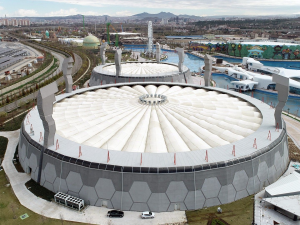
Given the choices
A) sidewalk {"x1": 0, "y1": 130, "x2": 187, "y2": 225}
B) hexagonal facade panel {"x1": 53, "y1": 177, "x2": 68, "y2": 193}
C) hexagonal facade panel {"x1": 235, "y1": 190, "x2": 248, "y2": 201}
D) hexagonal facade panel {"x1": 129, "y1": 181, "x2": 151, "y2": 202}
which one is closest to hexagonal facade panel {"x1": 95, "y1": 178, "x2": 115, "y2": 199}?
sidewalk {"x1": 0, "y1": 130, "x2": 187, "y2": 225}

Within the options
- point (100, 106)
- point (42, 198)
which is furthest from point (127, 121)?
point (42, 198)

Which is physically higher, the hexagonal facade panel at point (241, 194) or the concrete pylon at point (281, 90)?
the concrete pylon at point (281, 90)

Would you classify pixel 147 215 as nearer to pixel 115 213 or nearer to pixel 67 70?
pixel 115 213

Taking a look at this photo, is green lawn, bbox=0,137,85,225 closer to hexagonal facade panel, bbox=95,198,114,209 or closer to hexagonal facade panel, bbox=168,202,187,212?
hexagonal facade panel, bbox=95,198,114,209

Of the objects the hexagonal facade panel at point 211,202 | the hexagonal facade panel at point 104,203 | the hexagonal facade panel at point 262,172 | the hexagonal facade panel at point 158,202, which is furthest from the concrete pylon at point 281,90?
the hexagonal facade panel at point 104,203

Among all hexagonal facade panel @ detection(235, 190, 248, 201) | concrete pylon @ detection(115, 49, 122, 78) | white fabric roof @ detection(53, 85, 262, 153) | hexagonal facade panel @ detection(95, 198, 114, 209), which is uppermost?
concrete pylon @ detection(115, 49, 122, 78)

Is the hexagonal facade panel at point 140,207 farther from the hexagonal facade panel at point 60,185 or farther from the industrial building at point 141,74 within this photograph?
the industrial building at point 141,74
